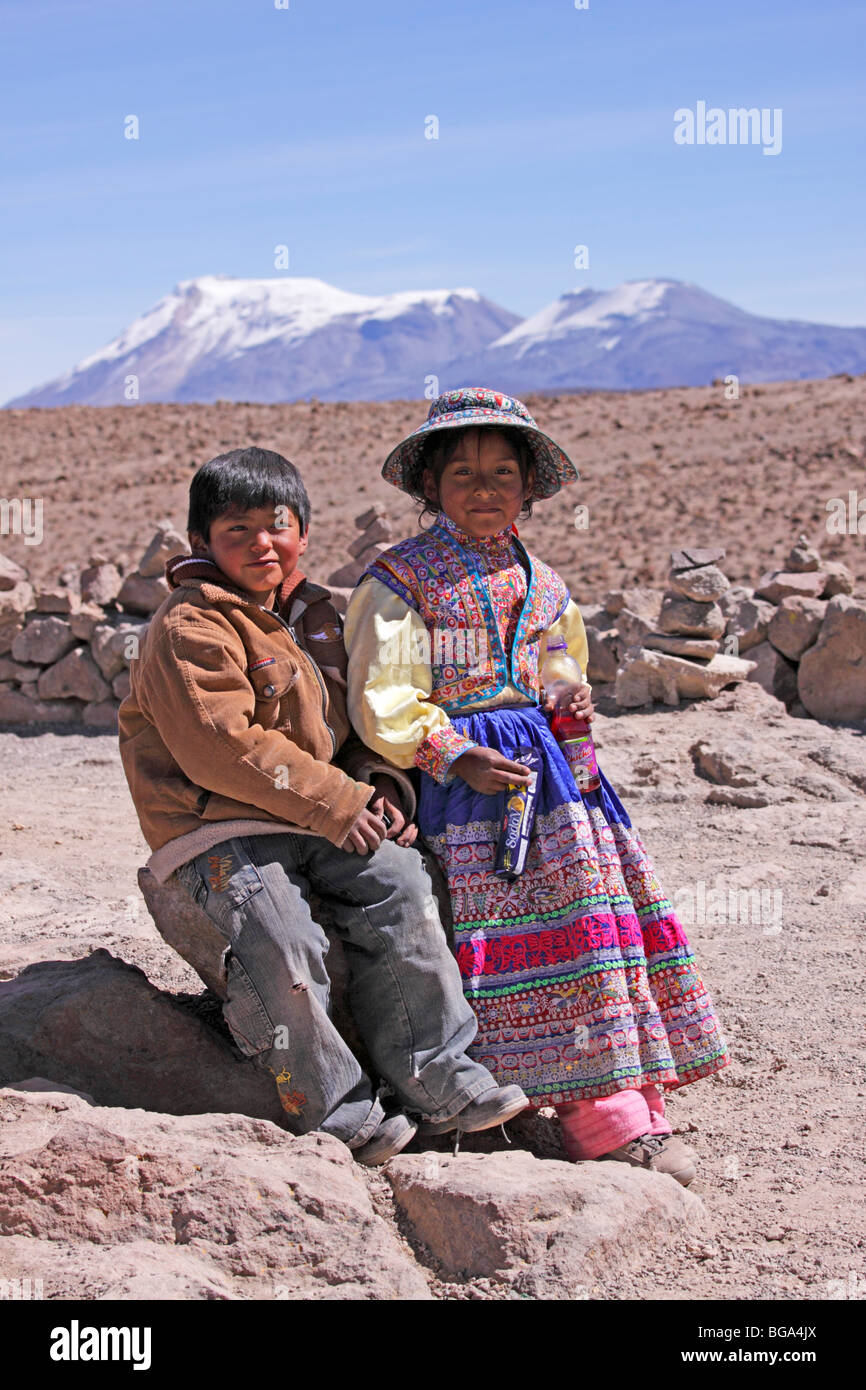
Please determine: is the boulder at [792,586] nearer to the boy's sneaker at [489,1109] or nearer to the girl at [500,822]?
the girl at [500,822]

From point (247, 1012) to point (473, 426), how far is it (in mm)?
1567

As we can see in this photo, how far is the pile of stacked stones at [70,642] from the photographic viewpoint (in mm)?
7945

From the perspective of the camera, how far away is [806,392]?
24969mm

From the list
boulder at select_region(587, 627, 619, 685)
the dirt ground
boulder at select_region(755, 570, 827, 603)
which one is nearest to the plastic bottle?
boulder at select_region(587, 627, 619, 685)

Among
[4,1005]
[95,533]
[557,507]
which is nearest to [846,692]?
[4,1005]

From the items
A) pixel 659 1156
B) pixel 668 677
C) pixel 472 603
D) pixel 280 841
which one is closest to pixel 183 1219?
pixel 280 841

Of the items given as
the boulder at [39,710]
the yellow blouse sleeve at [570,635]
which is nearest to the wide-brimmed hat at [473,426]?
the yellow blouse sleeve at [570,635]

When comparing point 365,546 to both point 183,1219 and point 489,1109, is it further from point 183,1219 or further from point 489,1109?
point 183,1219

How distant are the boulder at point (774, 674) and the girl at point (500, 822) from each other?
418 centimetres

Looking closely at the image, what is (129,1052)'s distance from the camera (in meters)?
3.18

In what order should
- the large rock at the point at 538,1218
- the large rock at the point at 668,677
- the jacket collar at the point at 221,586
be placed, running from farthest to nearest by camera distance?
1. the large rock at the point at 668,677
2. the jacket collar at the point at 221,586
3. the large rock at the point at 538,1218

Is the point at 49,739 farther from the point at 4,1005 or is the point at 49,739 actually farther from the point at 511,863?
the point at 511,863

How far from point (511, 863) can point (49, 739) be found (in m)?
5.25

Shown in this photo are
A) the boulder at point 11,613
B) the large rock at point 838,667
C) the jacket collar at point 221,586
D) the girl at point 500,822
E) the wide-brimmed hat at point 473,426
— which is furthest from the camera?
the boulder at point 11,613
